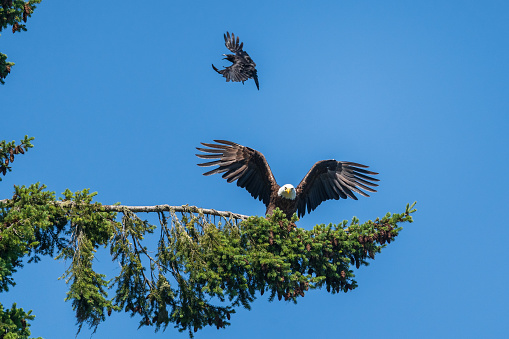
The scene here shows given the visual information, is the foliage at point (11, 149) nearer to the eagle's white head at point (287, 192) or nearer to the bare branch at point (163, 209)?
the bare branch at point (163, 209)

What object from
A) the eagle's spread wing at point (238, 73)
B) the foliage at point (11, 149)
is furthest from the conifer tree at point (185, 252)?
the eagle's spread wing at point (238, 73)

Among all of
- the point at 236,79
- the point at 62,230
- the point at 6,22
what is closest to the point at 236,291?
the point at 62,230

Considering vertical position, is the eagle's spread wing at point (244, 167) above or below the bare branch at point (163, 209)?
above

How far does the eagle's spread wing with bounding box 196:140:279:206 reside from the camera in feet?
46.3

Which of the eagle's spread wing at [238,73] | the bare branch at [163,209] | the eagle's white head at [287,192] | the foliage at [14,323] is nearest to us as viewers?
the foliage at [14,323]

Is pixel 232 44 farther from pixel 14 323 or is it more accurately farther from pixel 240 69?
pixel 14 323

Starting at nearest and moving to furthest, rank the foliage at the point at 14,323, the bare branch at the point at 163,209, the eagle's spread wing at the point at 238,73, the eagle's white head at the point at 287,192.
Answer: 1. the foliage at the point at 14,323
2. the bare branch at the point at 163,209
3. the eagle's white head at the point at 287,192
4. the eagle's spread wing at the point at 238,73

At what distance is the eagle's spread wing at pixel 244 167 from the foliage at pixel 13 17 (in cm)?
395

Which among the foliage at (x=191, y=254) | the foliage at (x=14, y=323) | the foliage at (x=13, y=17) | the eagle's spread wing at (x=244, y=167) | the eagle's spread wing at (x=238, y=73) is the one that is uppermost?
the eagle's spread wing at (x=238, y=73)

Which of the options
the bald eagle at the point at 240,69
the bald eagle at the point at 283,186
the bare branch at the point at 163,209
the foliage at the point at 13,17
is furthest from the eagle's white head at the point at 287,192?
the foliage at the point at 13,17

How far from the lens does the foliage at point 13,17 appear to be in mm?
11141

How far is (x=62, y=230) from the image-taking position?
10703 mm

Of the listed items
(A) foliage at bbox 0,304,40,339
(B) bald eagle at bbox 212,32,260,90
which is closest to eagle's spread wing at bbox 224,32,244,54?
(B) bald eagle at bbox 212,32,260,90

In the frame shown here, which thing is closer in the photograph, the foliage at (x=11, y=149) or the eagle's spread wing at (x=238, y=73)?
the foliage at (x=11, y=149)
